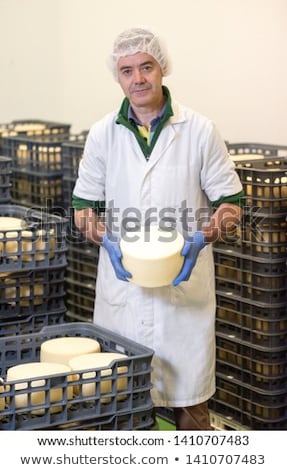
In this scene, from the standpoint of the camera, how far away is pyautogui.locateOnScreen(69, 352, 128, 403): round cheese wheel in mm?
2047

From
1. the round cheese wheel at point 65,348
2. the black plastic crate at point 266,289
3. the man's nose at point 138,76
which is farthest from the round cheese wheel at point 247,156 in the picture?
the round cheese wheel at point 65,348

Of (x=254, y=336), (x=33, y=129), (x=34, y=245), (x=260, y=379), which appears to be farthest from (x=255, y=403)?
(x=33, y=129)

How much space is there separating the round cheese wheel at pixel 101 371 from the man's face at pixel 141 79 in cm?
70

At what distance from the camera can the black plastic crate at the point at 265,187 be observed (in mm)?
2736

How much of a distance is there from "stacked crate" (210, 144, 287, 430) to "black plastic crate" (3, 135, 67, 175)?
952mm

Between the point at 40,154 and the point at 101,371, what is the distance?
1698 mm

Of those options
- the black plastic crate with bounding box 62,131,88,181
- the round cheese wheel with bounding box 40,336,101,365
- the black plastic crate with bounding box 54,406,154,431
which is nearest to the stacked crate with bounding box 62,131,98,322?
the black plastic crate with bounding box 62,131,88,181

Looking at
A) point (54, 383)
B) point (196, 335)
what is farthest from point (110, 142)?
point (54, 383)

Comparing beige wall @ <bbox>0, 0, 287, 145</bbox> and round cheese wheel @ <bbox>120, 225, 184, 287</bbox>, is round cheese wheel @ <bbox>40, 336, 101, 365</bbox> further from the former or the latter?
beige wall @ <bbox>0, 0, 287, 145</bbox>

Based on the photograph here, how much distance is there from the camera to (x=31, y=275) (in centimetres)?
261

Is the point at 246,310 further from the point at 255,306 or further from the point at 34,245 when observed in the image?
the point at 34,245

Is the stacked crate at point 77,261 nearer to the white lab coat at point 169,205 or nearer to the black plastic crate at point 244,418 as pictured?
the black plastic crate at point 244,418
